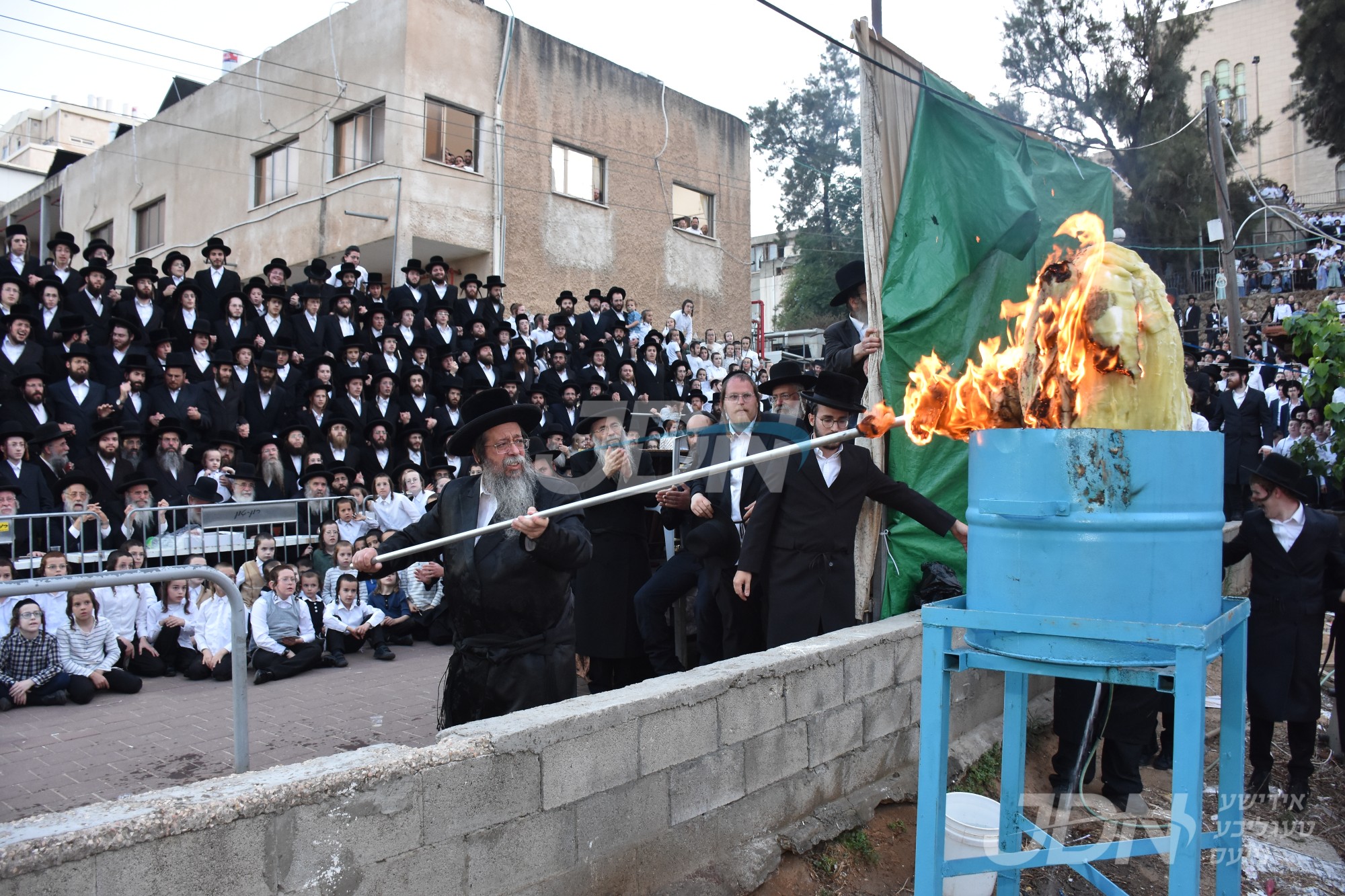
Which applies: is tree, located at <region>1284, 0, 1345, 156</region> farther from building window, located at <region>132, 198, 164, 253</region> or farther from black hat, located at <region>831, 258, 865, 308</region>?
building window, located at <region>132, 198, 164, 253</region>

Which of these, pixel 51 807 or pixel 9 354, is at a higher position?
pixel 9 354

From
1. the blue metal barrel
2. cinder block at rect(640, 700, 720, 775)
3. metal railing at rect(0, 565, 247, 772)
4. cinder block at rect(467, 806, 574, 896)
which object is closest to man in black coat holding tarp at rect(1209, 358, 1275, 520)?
cinder block at rect(640, 700, 720, 775)

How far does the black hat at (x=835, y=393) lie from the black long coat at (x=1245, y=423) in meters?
9.88

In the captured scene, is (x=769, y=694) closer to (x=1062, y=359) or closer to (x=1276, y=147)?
(x=1062, y=359)

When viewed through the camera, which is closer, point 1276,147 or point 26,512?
point 26,512

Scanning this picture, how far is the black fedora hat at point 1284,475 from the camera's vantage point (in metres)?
5.54

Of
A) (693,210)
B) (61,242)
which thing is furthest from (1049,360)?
(693,210)

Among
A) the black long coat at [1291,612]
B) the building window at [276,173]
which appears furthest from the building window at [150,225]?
the black long coat at [1291,612]

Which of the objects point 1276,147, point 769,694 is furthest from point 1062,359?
point 1276,147

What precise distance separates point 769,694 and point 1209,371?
12933 millimetres

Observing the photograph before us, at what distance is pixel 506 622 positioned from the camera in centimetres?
436

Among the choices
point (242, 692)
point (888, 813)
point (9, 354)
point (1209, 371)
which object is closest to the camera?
point (242, 692)

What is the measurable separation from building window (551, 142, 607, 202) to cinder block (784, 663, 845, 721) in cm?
1664

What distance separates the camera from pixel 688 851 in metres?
4.07
